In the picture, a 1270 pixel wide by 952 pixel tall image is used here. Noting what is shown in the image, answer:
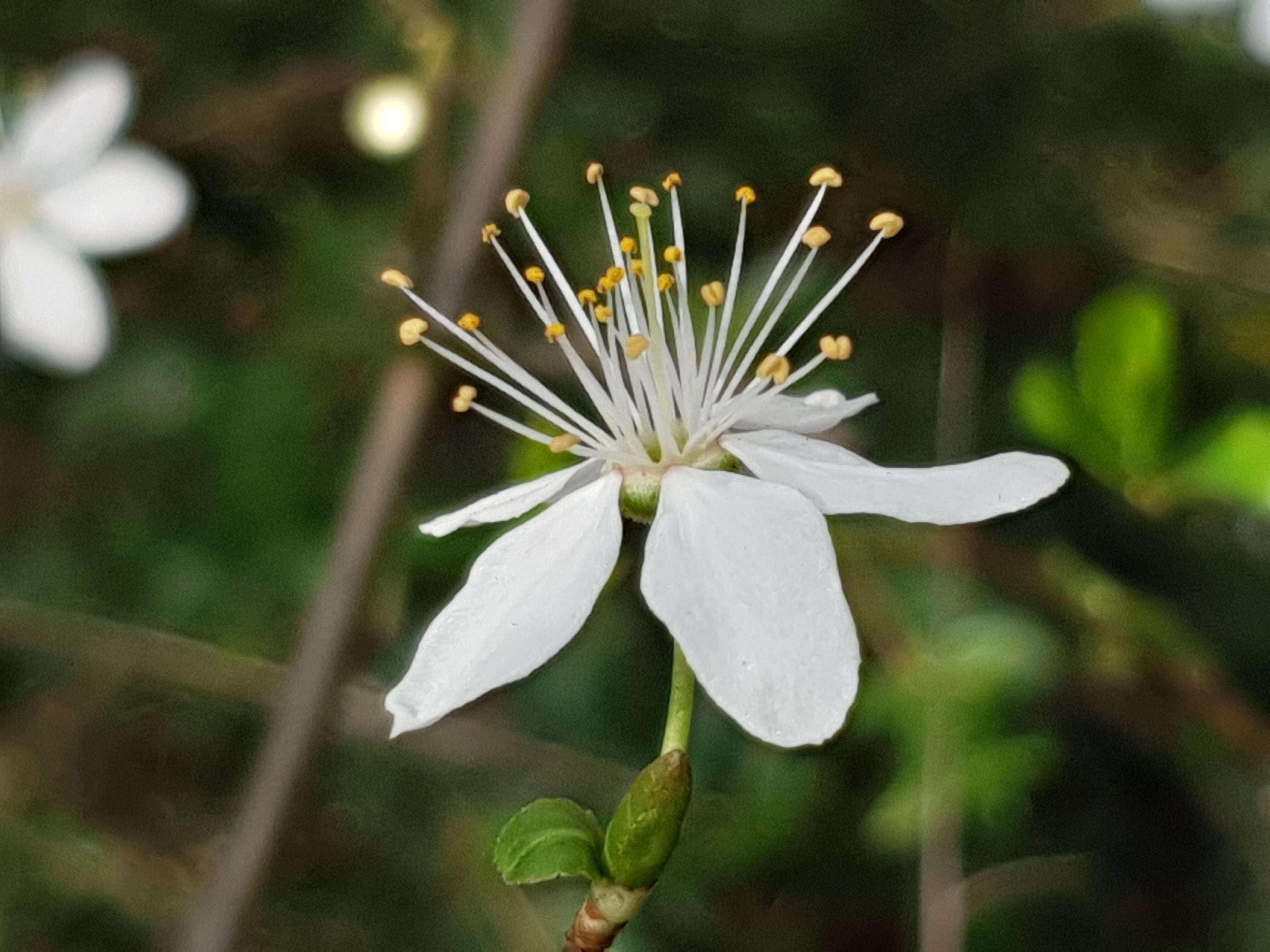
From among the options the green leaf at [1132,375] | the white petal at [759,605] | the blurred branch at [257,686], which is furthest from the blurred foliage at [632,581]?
the white petal at [759,605]

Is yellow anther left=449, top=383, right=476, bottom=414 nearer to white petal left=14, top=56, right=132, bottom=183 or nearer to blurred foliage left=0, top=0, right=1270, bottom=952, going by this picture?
blurred foliage left=0, top=0, right=1270, bottom=952

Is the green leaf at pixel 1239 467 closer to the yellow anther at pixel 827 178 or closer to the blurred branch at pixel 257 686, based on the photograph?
the yellow anther at pixel 827 178

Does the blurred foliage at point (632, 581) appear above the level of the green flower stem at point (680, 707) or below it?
above

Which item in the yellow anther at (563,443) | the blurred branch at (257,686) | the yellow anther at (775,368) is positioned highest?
the blurred branch at (257,686)

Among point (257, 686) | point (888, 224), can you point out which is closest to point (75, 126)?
point (257, 686)

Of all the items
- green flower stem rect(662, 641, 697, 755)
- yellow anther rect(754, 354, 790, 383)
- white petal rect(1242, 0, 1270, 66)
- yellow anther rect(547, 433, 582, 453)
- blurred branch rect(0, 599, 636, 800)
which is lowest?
green flower stem rect(662, 641, 697, 755)

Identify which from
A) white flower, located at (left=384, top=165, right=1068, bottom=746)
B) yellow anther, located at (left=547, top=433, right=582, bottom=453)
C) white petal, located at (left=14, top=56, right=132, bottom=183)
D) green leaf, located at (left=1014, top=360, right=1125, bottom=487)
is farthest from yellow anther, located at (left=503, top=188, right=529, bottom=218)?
white petal, located at (left=14, top=56, right=132, bottom=183)
